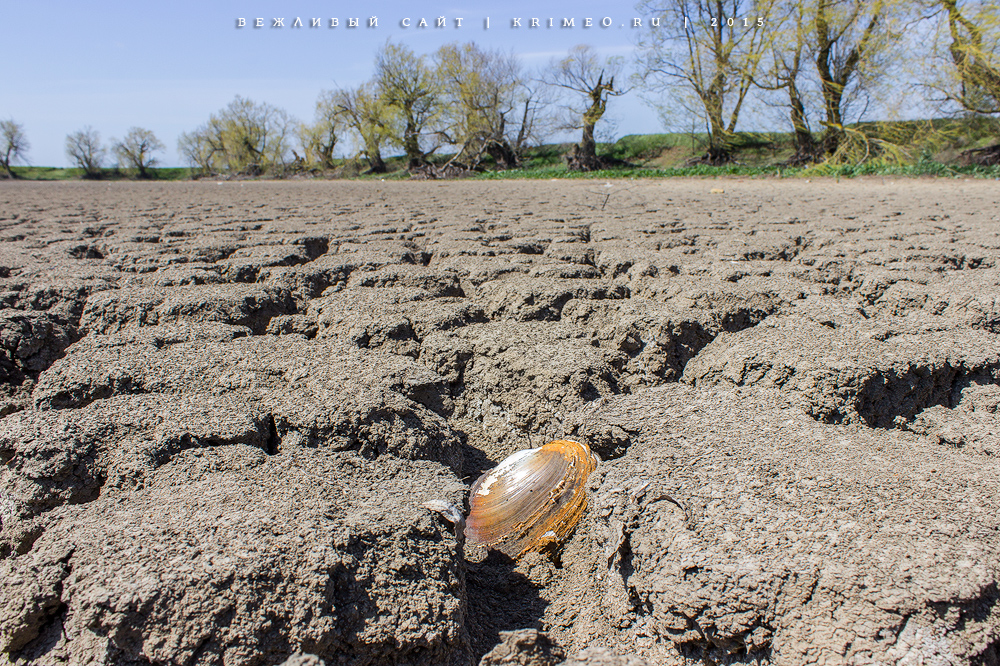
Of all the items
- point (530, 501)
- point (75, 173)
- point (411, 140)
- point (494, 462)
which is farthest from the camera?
point (75, 173)

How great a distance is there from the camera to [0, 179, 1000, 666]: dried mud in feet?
3.27

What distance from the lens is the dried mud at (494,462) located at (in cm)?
100

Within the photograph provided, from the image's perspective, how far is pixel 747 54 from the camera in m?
17.4

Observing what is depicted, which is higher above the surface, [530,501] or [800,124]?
[800,124]

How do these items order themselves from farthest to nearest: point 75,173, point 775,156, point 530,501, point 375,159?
point 75,173, point 375,159, point 775,156, point 530,501

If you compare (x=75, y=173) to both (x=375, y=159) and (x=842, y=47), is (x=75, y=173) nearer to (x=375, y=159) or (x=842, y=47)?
(x=375, y=159)

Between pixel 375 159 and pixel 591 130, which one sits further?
pixel 375 159

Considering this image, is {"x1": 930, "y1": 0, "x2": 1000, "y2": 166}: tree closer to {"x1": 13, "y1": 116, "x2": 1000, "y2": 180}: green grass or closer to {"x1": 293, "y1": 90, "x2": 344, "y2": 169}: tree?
{"x1": 13, "y1": 116, "x2": 1000, "y2": 180}: green grass

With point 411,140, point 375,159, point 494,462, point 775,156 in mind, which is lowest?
point 494,462

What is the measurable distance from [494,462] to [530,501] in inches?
12.6

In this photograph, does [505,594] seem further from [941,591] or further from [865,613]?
[941,591]

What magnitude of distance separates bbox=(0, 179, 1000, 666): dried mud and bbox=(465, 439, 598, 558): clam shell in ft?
0.14

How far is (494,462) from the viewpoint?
68.7 inches

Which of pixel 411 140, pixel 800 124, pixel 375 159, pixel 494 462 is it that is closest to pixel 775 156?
pixel 800 124
